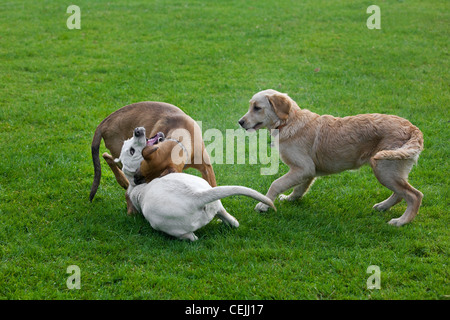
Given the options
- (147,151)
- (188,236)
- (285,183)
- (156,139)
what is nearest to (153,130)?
(156,139)

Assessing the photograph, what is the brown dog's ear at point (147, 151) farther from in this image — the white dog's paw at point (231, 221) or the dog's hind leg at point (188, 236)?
the white dog's paw at point (231, 221)

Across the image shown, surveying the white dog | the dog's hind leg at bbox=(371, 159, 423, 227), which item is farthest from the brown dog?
the dog's hind leg at bbox=(371, 159, 423, 227)

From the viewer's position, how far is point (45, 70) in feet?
36.6

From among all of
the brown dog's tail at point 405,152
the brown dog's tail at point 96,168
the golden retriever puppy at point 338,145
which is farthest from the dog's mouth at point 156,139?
the brown dog's tail at point 405,152

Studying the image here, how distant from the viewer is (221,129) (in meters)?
8.12

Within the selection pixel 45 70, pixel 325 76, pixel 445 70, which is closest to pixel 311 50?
pixel 325 76

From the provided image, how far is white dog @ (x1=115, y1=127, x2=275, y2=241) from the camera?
4.62 m

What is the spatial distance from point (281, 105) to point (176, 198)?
1.97 metres

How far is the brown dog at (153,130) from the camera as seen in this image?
18.3 feet

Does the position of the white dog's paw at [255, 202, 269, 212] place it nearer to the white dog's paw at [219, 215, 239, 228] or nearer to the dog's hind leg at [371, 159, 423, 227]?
the white dog's paw at [219, 215, 239, 228]

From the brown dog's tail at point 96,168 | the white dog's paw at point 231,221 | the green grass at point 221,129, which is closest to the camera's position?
the green grass at point 221,129

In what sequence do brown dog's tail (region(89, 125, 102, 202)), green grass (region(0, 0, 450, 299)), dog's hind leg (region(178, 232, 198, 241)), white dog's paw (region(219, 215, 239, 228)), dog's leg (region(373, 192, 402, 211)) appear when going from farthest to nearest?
1. brown dog's tail (region(89, 125, 102, 202))
2. dog's leg (region(373, 192, 402, 211))
3. white dog's paw (region(219, 215, 239, 228))
4. dog's hind leg (region(178, 232, 198, 241))
5. green grass (region(0, 0, 450, 299))

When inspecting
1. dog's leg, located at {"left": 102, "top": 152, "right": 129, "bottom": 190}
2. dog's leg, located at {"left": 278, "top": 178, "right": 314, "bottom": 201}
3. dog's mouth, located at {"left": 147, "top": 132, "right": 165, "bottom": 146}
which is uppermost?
dog's mouth, located at {"left": 147, "top": 132, "right": 165, "bottom": 146}

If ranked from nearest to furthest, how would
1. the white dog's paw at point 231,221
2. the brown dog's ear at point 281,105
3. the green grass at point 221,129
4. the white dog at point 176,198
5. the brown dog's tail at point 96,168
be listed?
the green grass at point 221,129 < the white dog at point 176,198 < the white dog's paw at point 231,221 < the brown dog's tail at point 96,168 < the brown dog's ear at point 281,105
